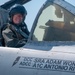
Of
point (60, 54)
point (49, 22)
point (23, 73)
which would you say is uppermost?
point (49, 22)

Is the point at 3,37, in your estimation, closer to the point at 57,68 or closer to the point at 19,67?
the point at 19,67

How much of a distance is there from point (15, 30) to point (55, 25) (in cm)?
101

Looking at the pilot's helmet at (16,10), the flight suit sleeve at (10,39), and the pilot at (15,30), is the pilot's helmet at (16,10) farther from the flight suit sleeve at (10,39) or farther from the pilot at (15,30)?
the flight suit sleeve at (10,39)

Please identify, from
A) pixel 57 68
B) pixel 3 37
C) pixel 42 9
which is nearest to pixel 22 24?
pixel 3 37

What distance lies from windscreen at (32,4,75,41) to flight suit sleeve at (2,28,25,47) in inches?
15.4

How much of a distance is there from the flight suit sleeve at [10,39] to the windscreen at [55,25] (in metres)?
0.39

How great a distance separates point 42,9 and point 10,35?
0.86 m

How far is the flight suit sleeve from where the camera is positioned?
5283 mm

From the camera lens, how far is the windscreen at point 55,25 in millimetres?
4828

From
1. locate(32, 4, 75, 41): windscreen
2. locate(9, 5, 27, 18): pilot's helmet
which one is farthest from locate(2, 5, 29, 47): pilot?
locate(32, 4, 75, 41): windscreen

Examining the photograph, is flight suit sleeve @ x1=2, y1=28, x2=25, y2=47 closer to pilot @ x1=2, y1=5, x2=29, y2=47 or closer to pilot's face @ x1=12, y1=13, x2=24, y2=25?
pilot @ x1=2, y1=5, x2=29, y2=47

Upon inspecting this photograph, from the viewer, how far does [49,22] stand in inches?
199

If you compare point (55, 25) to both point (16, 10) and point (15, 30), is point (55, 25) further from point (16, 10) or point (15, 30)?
point (16, 10)

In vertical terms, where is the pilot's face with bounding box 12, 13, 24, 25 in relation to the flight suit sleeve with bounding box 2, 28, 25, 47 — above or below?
above
